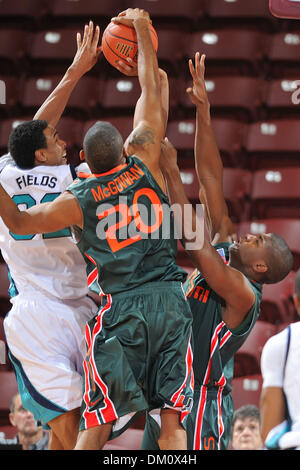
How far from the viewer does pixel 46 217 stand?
3.26 meters

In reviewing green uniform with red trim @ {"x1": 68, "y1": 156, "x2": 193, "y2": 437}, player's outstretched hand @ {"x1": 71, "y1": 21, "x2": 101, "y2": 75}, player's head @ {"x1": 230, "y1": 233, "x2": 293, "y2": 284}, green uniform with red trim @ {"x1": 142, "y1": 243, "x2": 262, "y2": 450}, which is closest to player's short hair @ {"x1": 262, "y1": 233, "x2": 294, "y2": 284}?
player's head @ {"x1": 230, "y1": 233, "x2": 293, "y2": 284}

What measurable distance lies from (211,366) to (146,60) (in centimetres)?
152

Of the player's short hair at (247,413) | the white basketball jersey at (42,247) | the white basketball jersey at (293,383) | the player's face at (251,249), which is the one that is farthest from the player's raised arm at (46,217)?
the player's short hair at (247,413)

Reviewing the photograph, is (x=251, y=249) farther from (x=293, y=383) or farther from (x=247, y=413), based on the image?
(x=247, y=413)

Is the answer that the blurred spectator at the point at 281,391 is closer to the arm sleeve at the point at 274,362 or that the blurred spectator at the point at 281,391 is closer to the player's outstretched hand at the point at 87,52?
the arm sleeve at the point at 274,362

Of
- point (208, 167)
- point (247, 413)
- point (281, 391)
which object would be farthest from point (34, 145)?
point (247, 413)

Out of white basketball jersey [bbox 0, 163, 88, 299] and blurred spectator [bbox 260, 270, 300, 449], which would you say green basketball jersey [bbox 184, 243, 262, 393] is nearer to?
white basketball jersey [bbox 0, 163, 88, 299]

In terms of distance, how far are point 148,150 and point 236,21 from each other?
17.7ft

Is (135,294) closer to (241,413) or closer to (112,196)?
(112,196)

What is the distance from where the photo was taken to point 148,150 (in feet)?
11.5

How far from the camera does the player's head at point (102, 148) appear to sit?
3.33 m

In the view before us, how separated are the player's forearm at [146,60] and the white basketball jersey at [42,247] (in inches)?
21.9

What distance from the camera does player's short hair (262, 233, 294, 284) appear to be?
3.69 m
